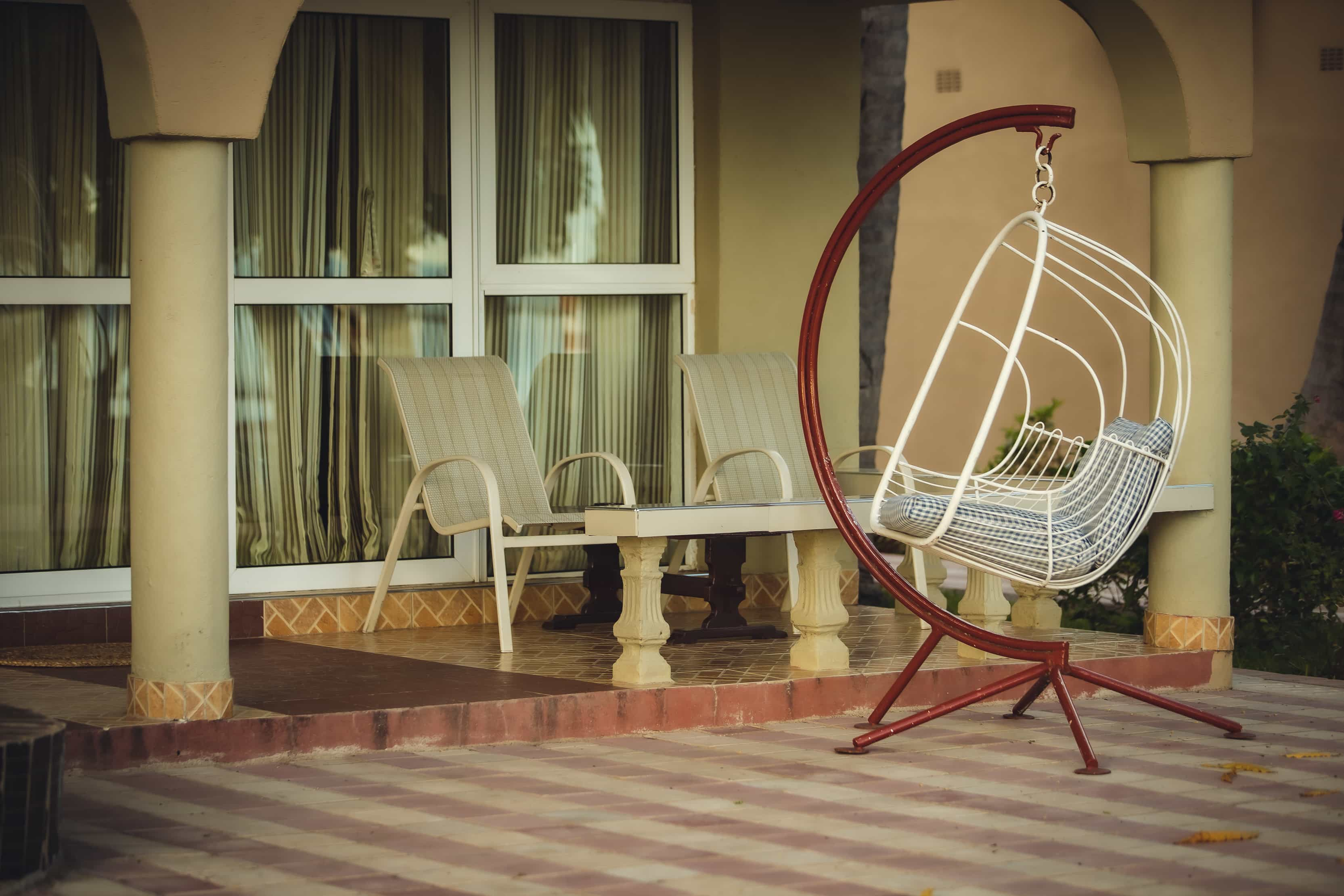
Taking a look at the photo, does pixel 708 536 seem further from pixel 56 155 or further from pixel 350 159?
pixel 56 155

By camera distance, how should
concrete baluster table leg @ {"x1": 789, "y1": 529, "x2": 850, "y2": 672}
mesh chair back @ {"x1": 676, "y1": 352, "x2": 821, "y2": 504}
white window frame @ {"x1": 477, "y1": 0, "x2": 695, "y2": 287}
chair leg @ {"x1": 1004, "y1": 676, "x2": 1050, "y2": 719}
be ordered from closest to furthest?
chair leg @ {"x1": 1004, "y1": 676, "x2": 1050, "y2": 719}, concrete baluster table leg @ {"x1": 789, "y1": 529, "x2": 850, "y2": 672}, mesh chair back @ {"x1": 676, "y1": 352, "x2": 821, "y2": 504}, white window frame @ {"x1": 477, "y1": 0, "x2": 695, "y2": 287}

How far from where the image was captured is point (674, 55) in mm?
7484

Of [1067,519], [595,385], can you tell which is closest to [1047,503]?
[1067,519]

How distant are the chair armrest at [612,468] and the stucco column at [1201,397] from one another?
1969 mm

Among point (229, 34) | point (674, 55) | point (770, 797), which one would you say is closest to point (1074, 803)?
point (770, 797)

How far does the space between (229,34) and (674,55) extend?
10.4ft

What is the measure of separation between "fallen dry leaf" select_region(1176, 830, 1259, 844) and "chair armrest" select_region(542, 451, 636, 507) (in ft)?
8.36

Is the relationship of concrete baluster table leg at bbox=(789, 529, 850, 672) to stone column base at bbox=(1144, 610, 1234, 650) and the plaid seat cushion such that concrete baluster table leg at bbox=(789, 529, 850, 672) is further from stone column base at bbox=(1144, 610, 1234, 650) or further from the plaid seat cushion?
stone column base at bbox=(1144, 610, 1234, 650)

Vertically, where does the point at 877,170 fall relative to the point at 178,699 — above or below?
above

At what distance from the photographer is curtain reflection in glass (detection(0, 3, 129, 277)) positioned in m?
6.41

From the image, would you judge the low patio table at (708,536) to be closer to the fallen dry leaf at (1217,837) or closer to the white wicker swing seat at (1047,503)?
the white wicker swing seat at (1047,503)

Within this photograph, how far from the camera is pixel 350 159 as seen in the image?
6949mm

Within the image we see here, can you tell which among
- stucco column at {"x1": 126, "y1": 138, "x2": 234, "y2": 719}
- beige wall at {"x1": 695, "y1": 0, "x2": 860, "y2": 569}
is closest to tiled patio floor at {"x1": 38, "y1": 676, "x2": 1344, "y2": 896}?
stucco column at {"x1": 126, "y1": 138, "x2": 234, "y2": 719}

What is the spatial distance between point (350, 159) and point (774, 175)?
188 cm
